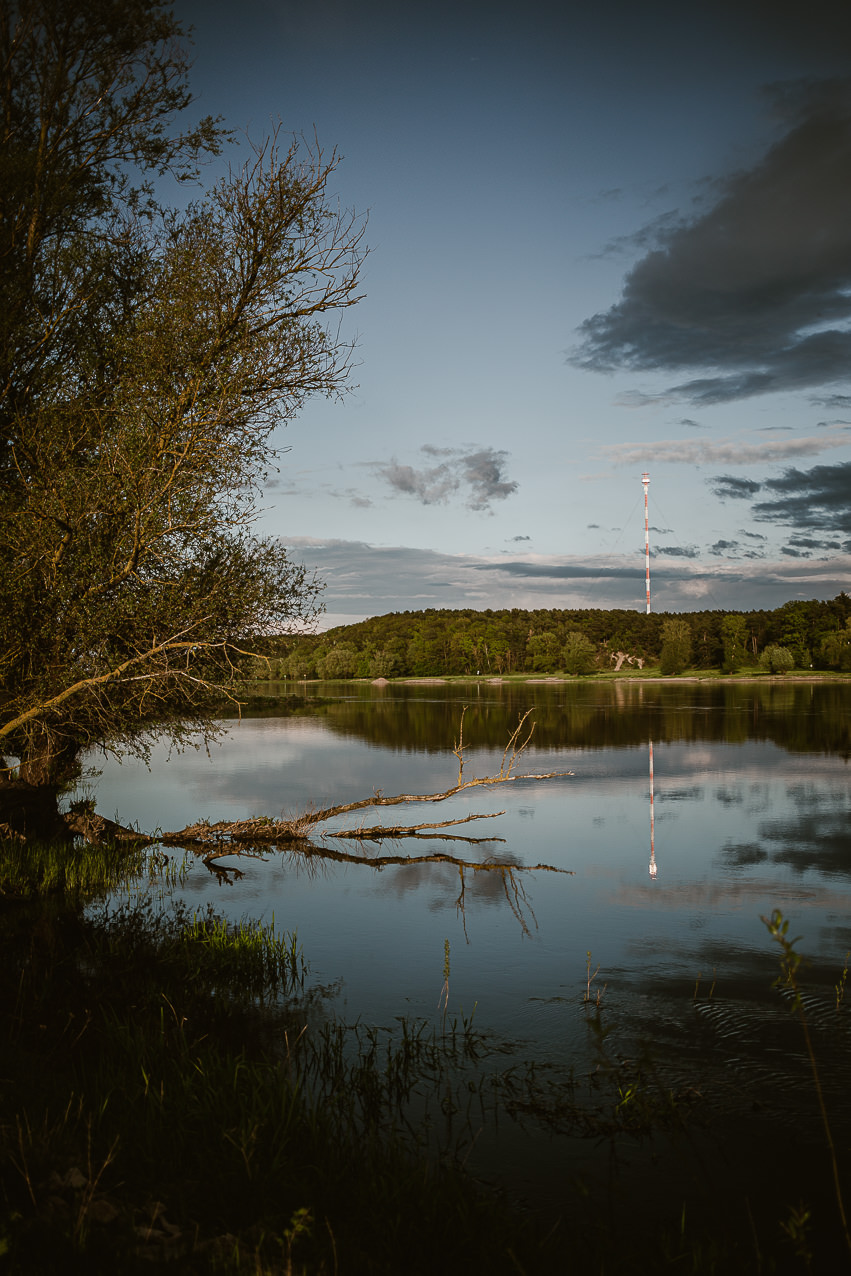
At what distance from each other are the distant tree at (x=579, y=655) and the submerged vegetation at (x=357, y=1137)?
167 meters

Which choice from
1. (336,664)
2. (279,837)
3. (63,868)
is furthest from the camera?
(336,664)

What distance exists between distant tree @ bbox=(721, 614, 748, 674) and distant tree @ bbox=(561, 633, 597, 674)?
26.9m

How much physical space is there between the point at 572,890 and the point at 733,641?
17569 centimetres

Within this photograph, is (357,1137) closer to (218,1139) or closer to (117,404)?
(218,1139)

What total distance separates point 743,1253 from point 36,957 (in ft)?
29.2

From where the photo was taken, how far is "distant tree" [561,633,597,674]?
577 feet

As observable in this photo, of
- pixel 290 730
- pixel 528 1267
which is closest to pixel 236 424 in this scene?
pixel 528 1267

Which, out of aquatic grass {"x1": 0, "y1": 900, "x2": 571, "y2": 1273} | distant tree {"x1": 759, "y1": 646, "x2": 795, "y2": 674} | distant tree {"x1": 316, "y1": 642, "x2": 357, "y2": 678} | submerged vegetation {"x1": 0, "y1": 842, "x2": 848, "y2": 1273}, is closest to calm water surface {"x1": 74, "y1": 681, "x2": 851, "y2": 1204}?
submerged vegetation {"x1": 0, "y1": 842, "x2": 848, "y2": 1273}

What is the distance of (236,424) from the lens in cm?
1631

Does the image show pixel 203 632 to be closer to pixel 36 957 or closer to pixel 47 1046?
pixel 36 957

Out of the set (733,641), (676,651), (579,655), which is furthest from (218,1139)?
(733,641)

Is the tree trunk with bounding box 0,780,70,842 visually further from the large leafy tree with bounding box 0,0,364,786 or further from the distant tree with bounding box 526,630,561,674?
the distant tree with bounding box 526,630,561,674

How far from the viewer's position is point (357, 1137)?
668cm

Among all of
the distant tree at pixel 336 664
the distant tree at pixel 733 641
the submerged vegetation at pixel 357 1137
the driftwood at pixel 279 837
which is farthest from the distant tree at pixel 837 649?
the submerged vegetation at pixel 357 1137
